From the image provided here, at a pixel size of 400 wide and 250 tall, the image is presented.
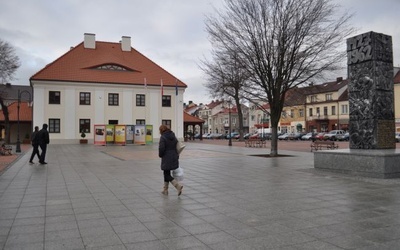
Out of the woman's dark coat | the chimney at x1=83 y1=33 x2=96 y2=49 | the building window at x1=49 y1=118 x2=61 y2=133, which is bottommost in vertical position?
the woman's dark coat

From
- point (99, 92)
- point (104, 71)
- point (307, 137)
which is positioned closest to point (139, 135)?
point (99, 92)

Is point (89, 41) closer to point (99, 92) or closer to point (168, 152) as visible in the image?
point (99, 92)

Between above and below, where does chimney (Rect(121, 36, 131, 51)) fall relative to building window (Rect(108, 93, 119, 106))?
above

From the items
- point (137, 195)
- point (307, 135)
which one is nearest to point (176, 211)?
point (137, 195)

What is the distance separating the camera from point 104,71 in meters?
45.8

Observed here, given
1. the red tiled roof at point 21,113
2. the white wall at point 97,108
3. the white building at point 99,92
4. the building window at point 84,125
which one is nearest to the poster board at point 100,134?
the white wall at point 97,108

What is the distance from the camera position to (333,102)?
70.9 metres

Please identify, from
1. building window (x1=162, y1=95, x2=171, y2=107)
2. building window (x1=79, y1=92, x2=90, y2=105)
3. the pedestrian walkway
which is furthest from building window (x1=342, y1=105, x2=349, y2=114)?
the pedestrian walkway

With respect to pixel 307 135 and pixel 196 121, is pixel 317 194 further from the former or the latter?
pixel 307 135

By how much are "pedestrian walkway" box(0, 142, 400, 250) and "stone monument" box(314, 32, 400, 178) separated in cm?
156

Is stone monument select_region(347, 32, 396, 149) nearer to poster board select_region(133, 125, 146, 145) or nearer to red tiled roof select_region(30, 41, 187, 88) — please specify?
poster board select_region(133, 125, 146, 145)

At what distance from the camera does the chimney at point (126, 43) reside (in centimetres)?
5131

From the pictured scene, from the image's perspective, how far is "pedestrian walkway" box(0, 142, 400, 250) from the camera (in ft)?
16.5

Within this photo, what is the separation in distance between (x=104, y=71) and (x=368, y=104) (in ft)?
126
